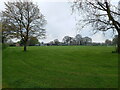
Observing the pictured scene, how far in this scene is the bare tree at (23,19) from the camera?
3100 cm

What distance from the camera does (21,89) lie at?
643 centimetres

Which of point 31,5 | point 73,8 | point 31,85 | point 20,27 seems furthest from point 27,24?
point 31,85

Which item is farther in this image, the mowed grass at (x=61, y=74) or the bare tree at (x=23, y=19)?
the bare tree at (x=23, y=19)

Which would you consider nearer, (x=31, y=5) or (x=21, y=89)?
(x=21, y=89)

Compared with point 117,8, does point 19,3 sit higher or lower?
higher

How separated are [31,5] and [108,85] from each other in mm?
27925

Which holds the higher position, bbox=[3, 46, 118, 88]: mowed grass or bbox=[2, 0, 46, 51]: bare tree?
bbox=[2, 0, 46, 51]: bare tree

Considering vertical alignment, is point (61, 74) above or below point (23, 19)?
below

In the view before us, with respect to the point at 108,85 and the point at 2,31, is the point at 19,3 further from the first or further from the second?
→ the point at 108,85

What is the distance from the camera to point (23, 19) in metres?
→ 32.0

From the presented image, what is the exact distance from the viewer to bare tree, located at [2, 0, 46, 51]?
3100 cm

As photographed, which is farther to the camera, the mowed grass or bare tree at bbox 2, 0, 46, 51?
bare tree at bbox 2, 0, 46, 51

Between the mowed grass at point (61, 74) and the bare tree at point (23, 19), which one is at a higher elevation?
the bare tree at point (23, 19)

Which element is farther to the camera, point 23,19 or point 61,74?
point 23,19
